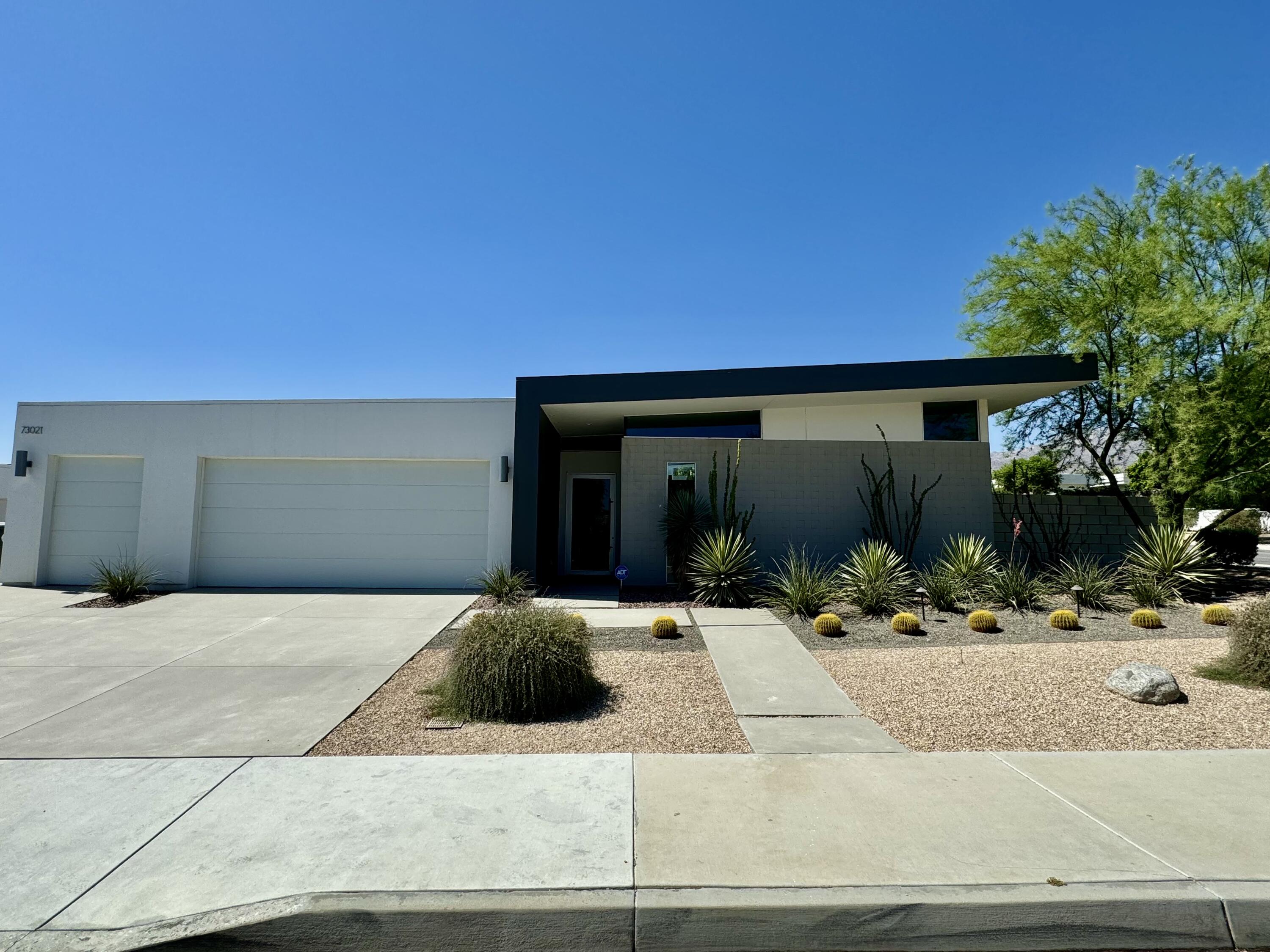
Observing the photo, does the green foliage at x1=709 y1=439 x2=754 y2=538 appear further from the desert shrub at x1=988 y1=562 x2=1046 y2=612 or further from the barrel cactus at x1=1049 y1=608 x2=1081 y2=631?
the barrel cactus at x1=1049 y1=608 x2=1081 y2=631

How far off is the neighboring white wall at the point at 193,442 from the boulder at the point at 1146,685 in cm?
1005

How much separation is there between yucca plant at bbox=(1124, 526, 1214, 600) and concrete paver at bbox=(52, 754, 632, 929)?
35.6 feet

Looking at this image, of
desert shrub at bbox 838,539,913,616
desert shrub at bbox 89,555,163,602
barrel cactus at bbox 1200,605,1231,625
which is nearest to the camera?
barrel cactus at bbox 1200,605,1231,625

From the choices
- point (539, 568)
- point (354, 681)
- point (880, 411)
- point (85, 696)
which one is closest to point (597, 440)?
point (539, 568)

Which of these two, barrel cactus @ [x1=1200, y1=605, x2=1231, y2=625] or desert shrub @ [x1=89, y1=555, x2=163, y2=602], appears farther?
desert shrub @ [x1=89, y1=555, x2=163, y2=602]

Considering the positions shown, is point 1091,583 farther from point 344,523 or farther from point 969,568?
point 344,523

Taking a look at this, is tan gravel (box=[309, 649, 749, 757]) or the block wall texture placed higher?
the block wall texture

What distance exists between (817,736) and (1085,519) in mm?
12578

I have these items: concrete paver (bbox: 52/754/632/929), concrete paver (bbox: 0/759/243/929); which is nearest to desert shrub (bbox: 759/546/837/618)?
concrete paver (bbox: 52/754/632/929)

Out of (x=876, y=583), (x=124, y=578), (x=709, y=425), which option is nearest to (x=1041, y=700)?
(x=876, y=583)

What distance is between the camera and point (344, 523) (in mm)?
→ 14055

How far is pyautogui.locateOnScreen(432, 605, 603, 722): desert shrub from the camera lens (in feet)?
19.9

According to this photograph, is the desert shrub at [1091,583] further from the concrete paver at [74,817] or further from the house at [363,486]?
the concrete paver at [74,817]

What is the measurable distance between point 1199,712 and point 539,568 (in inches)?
414
